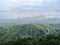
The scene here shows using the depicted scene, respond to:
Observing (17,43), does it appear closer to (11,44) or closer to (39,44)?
(11,44)

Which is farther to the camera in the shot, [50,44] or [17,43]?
[17,43]

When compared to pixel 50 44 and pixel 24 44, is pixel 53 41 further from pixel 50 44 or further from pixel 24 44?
pixel 24 44

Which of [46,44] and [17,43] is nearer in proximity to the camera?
[46,44]

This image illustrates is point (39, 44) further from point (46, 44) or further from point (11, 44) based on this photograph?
point (11, 44)

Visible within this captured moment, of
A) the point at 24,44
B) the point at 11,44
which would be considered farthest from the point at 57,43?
the point at 11,44

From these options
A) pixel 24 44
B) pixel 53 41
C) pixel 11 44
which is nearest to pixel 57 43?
pixel 53 41

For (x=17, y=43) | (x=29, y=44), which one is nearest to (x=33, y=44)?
(x=29, y=44)

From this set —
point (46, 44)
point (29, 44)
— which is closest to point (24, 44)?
point (29, 44)

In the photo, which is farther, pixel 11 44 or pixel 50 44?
pixel 11 44
